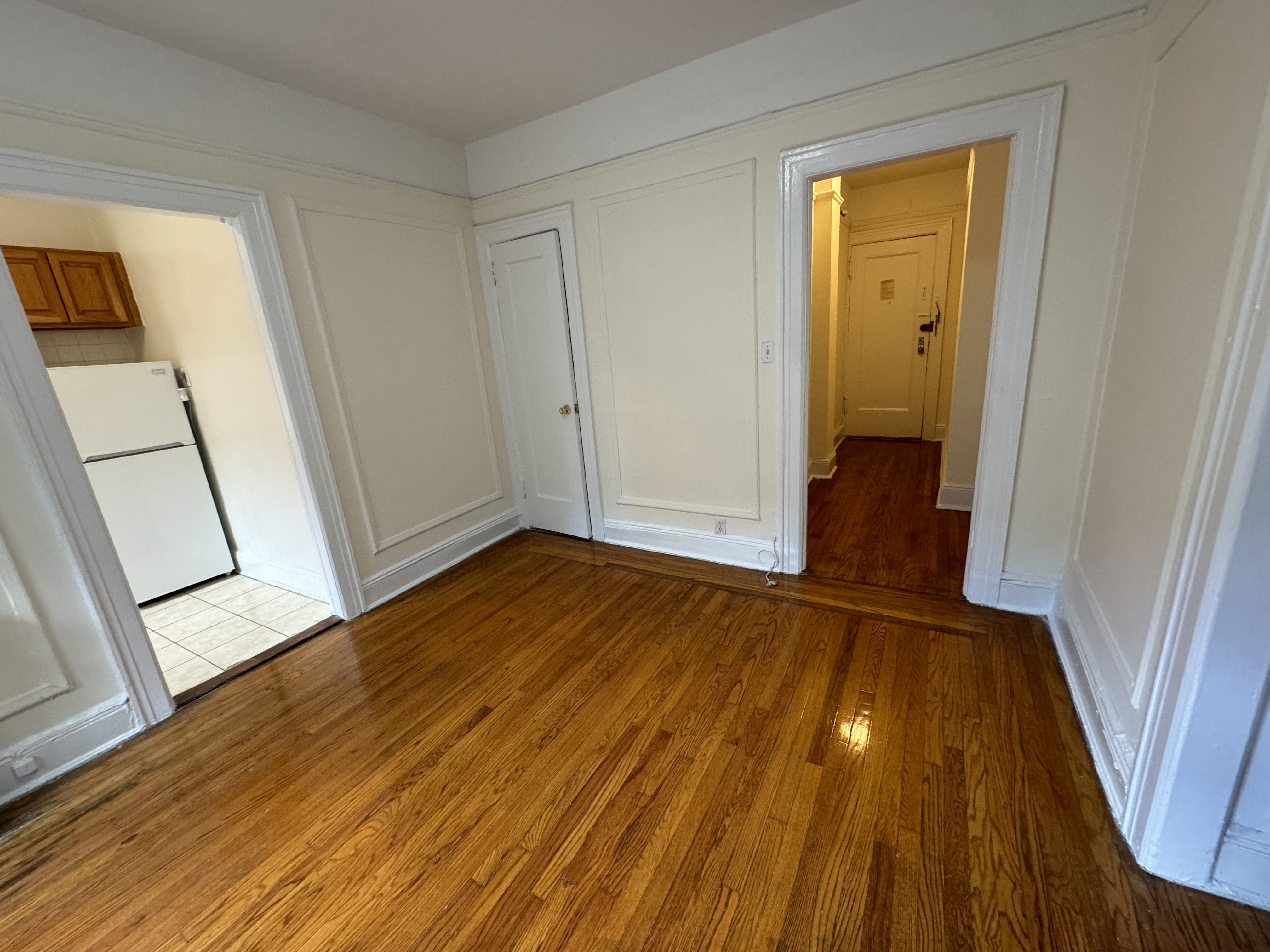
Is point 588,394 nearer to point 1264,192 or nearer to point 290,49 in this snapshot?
point 290,49

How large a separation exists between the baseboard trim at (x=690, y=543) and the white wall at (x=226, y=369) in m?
1.84

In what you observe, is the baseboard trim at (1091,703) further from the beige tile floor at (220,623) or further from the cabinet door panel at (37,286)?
the cabinet door panel at (37,286)

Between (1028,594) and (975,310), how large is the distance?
1.93 meters

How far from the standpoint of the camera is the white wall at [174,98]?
1691 millimetres

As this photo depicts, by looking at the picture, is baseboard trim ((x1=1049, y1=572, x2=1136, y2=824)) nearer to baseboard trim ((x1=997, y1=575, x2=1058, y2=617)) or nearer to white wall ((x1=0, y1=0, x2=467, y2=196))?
baseboard trim ((x1=997, y1=575, x2=1058, y2=617))

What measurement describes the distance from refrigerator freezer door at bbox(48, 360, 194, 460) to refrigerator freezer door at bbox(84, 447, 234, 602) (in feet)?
0.30

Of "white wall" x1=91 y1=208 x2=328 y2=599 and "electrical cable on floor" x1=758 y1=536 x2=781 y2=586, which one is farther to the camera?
"electrical cable on floor" x1=758 y1=536 x2=781 y2=586

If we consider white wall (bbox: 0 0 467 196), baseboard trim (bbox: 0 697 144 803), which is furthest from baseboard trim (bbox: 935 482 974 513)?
baseboard trim (bbox: 0 697 144 803)

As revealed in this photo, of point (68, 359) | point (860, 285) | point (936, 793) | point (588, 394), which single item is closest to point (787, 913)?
point (936, 793)

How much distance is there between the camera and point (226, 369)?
2932 millimetres

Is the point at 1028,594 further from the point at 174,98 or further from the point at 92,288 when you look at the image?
the point at 92,288

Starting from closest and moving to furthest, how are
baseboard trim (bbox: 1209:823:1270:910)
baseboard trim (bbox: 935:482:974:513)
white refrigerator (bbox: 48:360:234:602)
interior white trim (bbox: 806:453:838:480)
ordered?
baseboard trim (bbox: 1209:823:1270:910) → white refrigerator (bbox: 48:360:234:602) → baseboard trim (bbox: 935:482:974:513) → interior white trim (bbox: 806:453:838:480)

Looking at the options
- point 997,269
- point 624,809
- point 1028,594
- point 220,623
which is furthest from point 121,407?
point 1028,594

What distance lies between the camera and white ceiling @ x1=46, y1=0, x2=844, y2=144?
1847mm
